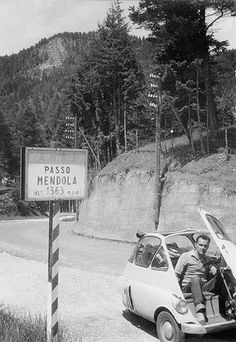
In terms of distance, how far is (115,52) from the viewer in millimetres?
40406

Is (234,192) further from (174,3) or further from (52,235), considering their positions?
(52,235)

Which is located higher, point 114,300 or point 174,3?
point 174,3

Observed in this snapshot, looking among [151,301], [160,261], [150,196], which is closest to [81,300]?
[151,301]

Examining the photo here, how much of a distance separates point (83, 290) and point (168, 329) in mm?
5230

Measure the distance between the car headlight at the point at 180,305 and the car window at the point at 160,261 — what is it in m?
0.77

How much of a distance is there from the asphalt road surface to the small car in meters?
0.68

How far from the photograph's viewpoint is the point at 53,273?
26.8 feet

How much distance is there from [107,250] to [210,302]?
15639mm

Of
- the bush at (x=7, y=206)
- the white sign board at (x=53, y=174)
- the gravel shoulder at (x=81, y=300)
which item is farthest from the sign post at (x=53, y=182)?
the bush at (x=7, y=206)

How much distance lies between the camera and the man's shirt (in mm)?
8633

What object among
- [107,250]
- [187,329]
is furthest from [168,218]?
[187,329]

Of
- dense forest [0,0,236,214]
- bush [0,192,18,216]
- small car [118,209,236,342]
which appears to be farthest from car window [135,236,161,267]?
bush [0,192,18,216]

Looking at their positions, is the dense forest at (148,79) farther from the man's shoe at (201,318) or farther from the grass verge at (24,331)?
the grass verge at (24,331)

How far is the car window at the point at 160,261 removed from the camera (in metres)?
8.91
